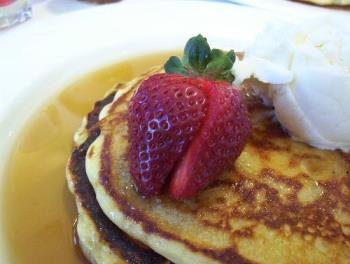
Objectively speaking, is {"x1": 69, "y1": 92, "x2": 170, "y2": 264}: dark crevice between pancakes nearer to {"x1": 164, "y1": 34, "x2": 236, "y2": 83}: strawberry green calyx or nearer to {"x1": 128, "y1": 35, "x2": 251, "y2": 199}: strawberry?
{"x1": 128, "y1": 35, "x2": 251, "y2": 199}: strawberry

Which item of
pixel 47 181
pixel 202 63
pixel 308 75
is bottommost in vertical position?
pixel 47 181

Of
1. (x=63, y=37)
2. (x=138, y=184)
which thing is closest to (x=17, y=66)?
(x=63, y=37)

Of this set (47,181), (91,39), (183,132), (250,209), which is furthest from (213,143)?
(91,39)

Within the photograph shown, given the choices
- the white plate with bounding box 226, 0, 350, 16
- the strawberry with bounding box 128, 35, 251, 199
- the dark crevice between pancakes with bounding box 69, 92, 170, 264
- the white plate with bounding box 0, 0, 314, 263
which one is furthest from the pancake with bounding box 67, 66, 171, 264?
the white plate with bounding box 226, 0, 350, 16

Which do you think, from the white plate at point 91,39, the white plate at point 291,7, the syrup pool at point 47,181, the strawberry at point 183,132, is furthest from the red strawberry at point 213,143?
the white plate at point 291,7

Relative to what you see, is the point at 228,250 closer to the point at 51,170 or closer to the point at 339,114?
the point at 339,114

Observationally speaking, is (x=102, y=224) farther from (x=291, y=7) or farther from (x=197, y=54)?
(x=291, y=7)
